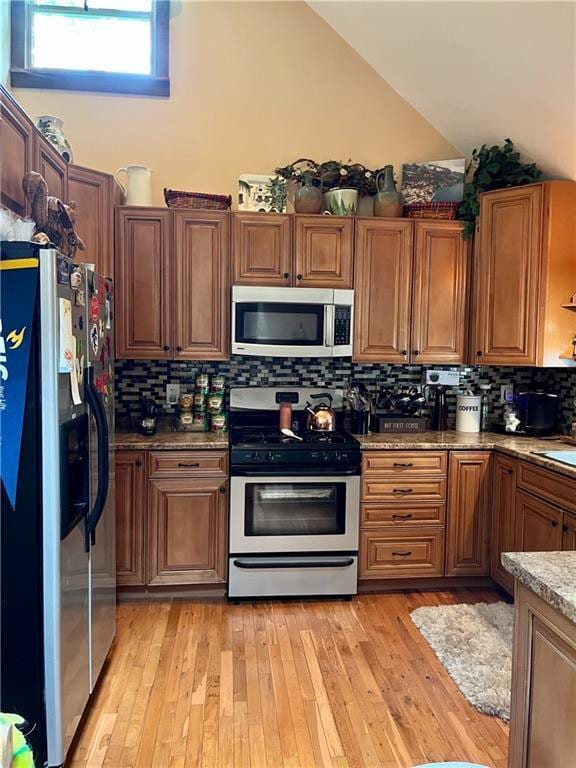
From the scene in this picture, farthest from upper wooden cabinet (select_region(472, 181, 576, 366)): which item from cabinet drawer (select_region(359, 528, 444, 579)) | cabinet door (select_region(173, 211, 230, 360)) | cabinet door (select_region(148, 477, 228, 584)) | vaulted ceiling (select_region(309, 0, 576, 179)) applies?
cabinet door (select_region(148, 477, 228, 584))

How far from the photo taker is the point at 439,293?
3.35 m

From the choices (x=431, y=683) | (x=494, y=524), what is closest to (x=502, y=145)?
(x=494, y=524)

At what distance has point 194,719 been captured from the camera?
6.68 ft

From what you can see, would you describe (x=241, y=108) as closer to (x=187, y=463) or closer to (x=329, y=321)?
(x=329, y=321)

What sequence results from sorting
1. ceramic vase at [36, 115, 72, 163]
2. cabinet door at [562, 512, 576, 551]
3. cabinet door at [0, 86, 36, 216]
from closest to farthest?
cabinet door at [0, 86, 36, 216], cabinet door at [562, 512, 576, 551], ceramic vase at [36, 115, 72, 163]

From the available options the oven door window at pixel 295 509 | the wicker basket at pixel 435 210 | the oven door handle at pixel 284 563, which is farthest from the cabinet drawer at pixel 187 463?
the wicker basket at pixel 435 210

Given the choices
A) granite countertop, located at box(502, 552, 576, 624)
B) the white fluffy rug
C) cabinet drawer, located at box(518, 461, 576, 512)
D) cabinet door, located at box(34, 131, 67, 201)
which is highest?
cabinet door, located at box(34, 131, 67, 201)

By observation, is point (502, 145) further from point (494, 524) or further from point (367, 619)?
point (367, 619)

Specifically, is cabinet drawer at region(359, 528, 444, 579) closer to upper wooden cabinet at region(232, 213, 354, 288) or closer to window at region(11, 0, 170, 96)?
upper wooden cabinet at region(232, 213, 354, 288)

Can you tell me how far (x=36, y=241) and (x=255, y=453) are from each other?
5.26 feet

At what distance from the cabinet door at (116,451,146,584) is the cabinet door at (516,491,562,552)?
2041 mm

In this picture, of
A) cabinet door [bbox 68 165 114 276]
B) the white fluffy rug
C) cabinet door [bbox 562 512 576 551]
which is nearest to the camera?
the white fluffy rug

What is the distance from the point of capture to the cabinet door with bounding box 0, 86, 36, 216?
1.84 metres

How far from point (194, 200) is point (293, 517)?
6.34ft
